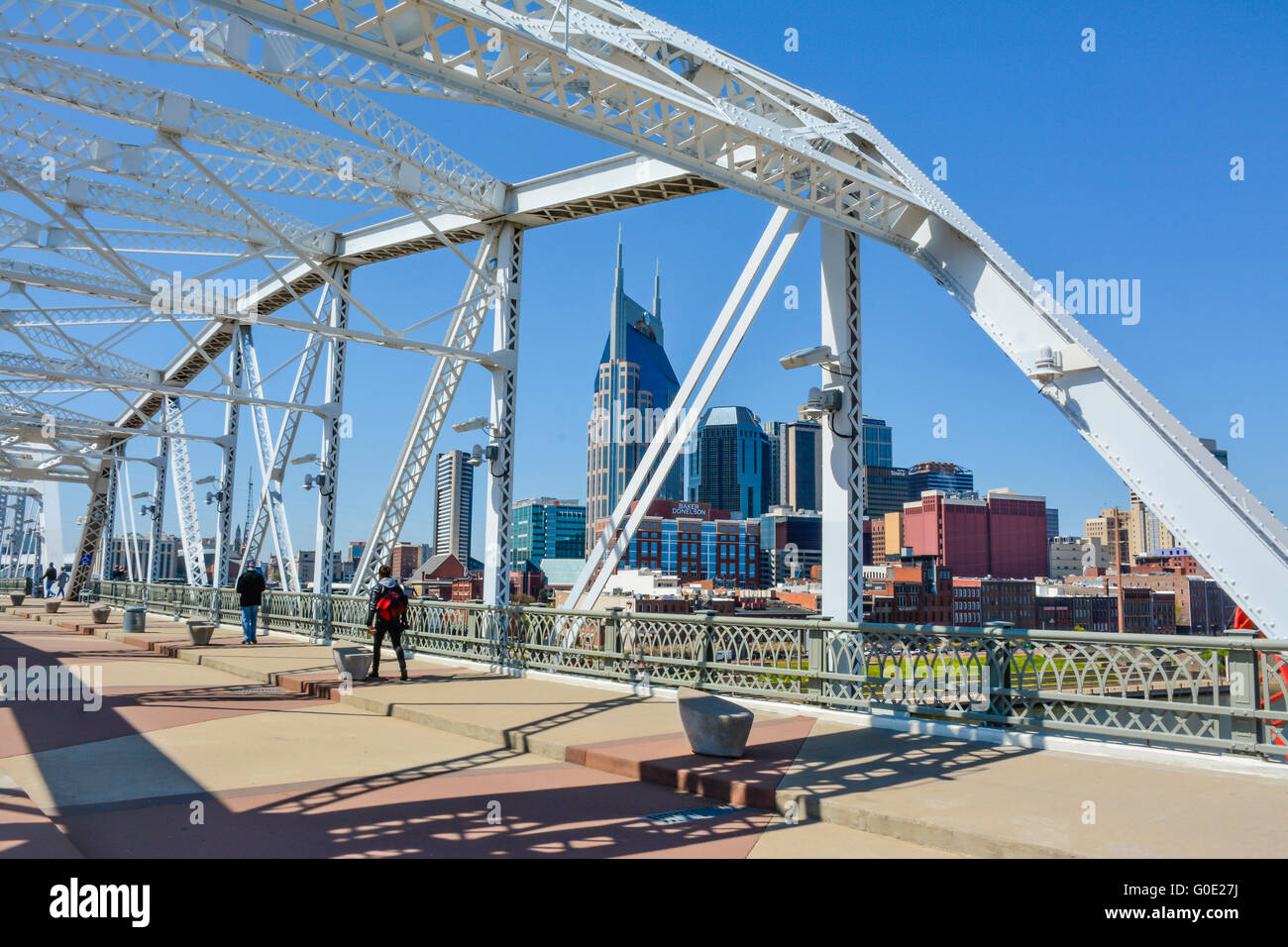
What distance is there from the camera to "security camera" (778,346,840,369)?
11.7 m

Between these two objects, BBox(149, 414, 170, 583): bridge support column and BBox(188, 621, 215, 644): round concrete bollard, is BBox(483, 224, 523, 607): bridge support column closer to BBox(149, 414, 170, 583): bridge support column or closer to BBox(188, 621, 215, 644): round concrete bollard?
BBox(188, 621, 215, 644): round concrete bollard

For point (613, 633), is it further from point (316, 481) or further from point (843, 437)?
point (316, 481)

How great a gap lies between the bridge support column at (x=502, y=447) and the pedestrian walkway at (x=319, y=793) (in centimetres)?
453

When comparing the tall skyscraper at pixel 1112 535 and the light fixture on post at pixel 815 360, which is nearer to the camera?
the light fixture on post at pixel 815 360

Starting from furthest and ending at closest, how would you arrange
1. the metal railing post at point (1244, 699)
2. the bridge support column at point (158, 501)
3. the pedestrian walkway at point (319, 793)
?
the bridge support column at point (158, 501) → the metal railing post at point (1244, 699) → the pedestrian walkway at point (319, 793)

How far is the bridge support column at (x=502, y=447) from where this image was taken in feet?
55.9

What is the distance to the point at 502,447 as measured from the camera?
668 inches

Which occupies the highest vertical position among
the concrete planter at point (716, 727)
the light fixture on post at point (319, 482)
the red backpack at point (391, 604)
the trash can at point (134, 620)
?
the light fixture on post at point (319, 482)

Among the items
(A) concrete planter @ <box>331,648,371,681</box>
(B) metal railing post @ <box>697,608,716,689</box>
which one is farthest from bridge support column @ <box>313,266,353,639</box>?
(B) metal railing post @ <box>697,608,716,689</box>

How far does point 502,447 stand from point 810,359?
286 inches

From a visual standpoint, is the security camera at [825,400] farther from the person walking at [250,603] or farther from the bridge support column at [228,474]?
the bridge support column at [228,474]

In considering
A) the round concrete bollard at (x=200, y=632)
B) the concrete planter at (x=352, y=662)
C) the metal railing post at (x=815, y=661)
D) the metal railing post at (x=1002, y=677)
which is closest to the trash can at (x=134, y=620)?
the round concrete bollard at (x=200, y=632)
